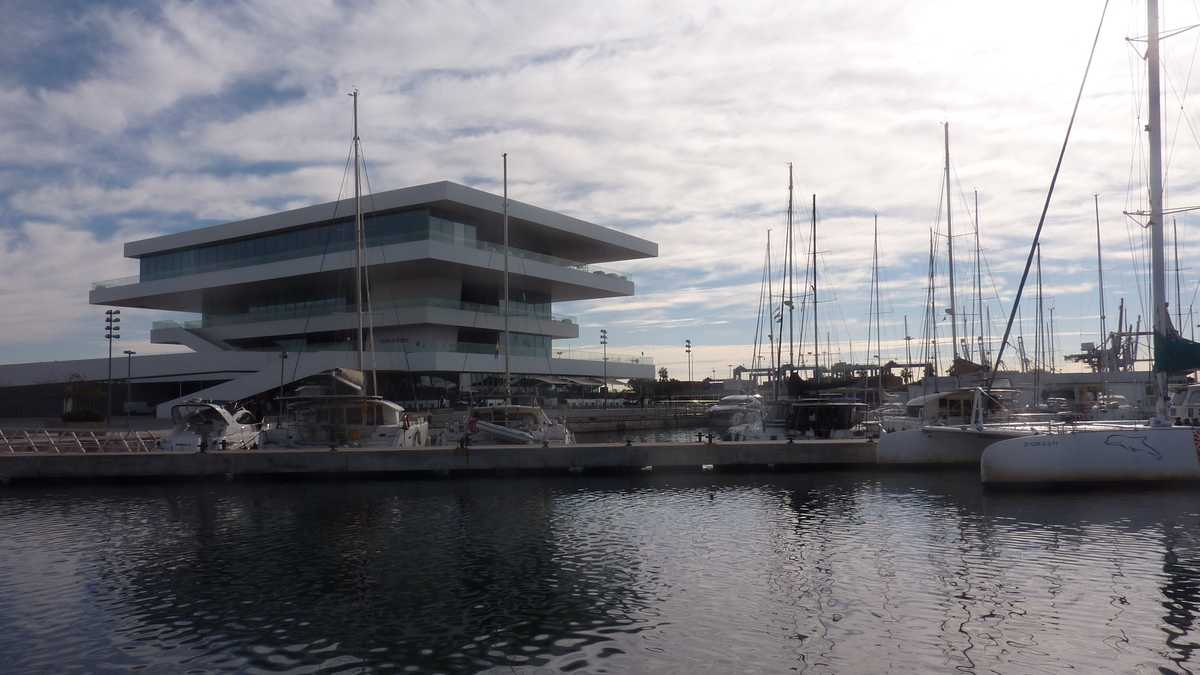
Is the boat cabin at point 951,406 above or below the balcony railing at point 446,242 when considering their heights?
below

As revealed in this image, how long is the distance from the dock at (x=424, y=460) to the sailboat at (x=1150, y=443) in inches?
253

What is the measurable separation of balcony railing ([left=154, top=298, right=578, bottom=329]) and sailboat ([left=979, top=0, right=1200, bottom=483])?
1777 inches

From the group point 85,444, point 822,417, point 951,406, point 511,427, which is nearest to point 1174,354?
point 951,406

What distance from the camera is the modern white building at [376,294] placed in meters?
61.4

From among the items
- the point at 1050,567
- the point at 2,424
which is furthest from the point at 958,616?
the point at 2,424

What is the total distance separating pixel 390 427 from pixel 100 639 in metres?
20.7

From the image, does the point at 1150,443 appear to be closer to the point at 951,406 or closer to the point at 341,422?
the point at 951,406

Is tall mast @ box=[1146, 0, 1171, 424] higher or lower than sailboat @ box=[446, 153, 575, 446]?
higher

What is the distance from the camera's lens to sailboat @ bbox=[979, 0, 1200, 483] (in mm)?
23328

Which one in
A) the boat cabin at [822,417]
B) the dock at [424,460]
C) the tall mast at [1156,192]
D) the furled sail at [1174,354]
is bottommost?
the dock at [424,460]

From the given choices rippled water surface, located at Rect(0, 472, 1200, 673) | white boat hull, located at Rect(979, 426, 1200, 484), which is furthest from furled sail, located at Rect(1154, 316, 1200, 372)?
rippled water surface, located at Rect(0, 472, 1200, 673)

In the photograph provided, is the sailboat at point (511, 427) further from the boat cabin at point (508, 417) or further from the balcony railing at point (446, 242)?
the balcony railing at point (446, 242)

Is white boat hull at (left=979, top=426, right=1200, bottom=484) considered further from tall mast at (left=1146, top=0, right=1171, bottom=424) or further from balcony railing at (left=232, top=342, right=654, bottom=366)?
balcony railing at (left=232, top=342, right=654, bottom=366)

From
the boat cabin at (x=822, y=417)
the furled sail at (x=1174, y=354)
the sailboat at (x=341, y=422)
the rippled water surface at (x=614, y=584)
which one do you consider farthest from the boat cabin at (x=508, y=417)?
the furled sail at (x=1174, y=354)
